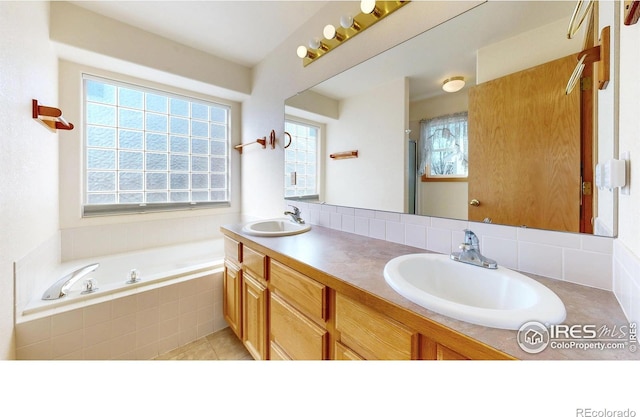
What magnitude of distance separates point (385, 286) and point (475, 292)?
0.35 metres

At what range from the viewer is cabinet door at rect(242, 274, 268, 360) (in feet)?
4.18

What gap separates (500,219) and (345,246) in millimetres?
677

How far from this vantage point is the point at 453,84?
3.45ft

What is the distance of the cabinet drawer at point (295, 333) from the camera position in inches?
36.2

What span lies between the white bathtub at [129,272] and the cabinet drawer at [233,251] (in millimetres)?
276

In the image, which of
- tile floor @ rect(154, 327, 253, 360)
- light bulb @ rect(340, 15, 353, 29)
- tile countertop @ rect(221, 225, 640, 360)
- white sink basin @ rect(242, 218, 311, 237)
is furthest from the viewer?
white sink basin @ rect(242, 218, 311, 237)

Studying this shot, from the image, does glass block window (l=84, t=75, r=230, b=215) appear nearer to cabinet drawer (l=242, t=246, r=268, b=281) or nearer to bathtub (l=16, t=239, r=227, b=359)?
bathtub (l=16, t=239, r=227, b=359)

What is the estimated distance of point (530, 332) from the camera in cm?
49

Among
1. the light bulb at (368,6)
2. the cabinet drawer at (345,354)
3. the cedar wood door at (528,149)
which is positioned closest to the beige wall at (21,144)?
the cabinet drawer at (345,354)

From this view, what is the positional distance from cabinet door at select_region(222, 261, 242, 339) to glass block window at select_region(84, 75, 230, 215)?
48.2 inches

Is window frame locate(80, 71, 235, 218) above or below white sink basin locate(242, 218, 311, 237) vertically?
above

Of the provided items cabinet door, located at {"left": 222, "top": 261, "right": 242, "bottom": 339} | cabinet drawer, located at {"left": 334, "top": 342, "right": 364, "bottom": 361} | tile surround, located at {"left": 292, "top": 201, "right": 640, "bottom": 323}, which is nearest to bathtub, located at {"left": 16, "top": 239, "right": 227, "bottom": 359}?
cabinet door, located at {"left": 222, "top": 261, "right": 242, "bottom": 339}

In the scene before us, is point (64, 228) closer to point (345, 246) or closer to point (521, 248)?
point (345, 246)
